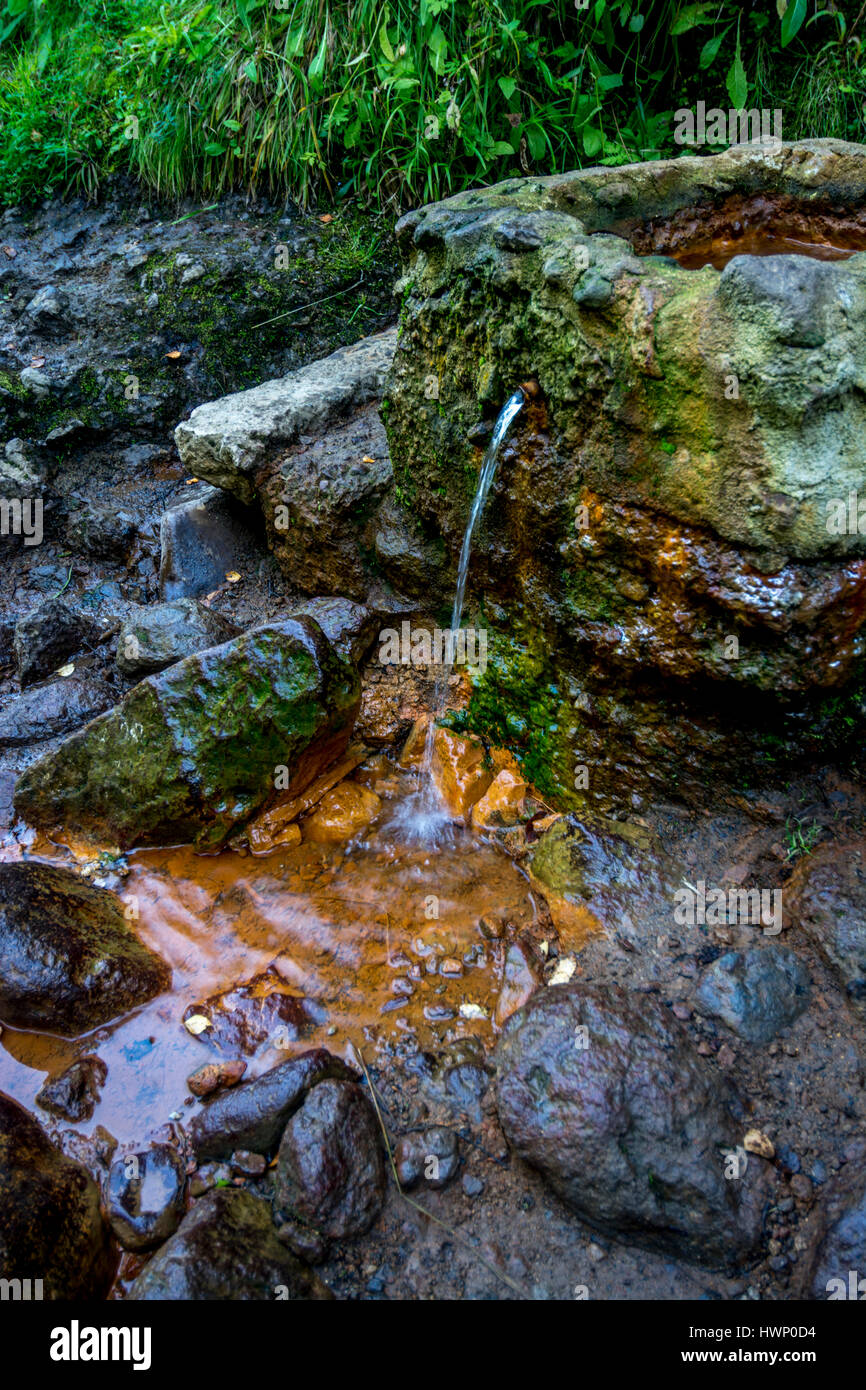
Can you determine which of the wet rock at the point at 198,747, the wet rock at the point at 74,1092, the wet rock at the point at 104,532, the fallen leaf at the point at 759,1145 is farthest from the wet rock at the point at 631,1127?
the wet rock at the point at 104,532

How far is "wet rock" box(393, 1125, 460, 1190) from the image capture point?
7.58 feet

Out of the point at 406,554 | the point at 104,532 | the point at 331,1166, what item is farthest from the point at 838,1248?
the point at 104,532

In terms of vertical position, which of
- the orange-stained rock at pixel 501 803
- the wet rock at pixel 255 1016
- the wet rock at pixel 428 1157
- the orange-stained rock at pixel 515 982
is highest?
the orange-stained rock at pixel 501 803

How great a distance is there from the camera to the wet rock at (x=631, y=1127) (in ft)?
6.92

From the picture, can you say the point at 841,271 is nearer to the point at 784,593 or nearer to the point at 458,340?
the point at 784,593

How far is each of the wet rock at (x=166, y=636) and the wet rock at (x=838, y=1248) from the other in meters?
3.05

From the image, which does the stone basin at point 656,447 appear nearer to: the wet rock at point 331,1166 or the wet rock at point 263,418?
the wet rock at point 263,418

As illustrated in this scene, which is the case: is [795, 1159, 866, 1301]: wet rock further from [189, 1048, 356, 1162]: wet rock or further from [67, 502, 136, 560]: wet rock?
[67, 502, 136, 560]: wet rock

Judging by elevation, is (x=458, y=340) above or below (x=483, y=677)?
above

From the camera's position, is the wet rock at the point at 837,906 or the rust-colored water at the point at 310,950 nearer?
the wet rock at the point at 837,906

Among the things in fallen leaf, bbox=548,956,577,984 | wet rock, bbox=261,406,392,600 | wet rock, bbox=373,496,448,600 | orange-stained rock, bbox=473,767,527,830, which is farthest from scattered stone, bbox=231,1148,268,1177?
wet rock, bbox=261,406,392,600
